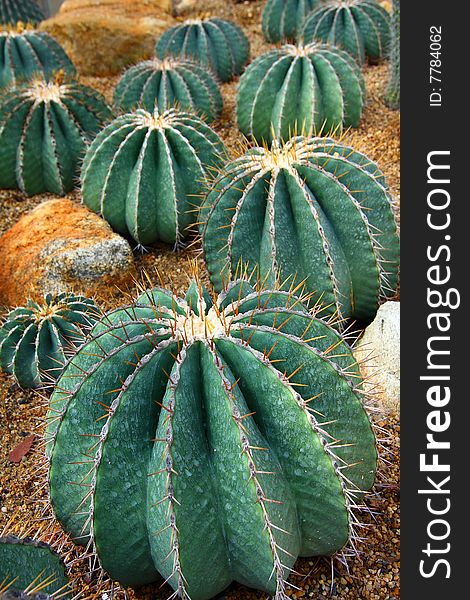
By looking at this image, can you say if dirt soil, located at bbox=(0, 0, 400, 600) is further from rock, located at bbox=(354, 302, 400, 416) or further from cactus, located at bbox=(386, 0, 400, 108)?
cactus, located at bbox=(386, 0, 400, 108)

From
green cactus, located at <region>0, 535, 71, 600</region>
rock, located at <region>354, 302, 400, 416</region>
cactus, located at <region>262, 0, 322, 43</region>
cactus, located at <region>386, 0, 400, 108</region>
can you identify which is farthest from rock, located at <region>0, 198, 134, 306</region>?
cactus, located at <region>262, 0, 322, 43</region>

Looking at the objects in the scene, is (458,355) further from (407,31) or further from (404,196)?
(407,31)

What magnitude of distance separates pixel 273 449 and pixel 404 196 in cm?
110

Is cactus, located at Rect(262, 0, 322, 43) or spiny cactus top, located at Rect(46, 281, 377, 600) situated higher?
cactus, located at Rect(262, 0, 322, 43)

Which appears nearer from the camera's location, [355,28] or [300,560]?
[300,560]

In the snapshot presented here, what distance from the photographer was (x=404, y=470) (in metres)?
2.28

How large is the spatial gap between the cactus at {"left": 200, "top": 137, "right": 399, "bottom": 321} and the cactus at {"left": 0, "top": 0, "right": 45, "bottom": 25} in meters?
5.11

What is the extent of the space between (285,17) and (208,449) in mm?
5720

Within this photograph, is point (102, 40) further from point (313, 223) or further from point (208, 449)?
point (208, 449)

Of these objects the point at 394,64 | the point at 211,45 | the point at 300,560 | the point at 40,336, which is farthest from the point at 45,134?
the point at 300,560

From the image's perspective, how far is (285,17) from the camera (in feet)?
22.3

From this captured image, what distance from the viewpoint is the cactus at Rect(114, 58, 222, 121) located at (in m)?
4.95

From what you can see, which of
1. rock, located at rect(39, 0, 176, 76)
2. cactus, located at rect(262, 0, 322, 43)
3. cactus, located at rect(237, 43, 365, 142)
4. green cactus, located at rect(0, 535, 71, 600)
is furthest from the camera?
rock, located at rect(39, 0, 176, 76)

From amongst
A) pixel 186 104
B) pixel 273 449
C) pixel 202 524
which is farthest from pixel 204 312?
pixel 186 104
